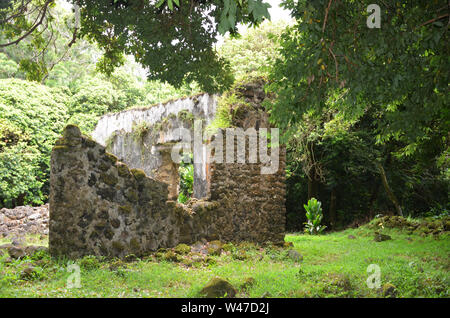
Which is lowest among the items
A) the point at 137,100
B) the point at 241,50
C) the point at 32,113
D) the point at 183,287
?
the point at 183,287

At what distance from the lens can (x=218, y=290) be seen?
15.3 feet

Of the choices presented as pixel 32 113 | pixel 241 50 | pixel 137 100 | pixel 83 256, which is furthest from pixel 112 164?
pixel 137 100

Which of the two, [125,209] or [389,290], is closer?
[389,290]

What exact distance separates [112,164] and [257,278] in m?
2.98

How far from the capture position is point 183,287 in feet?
17.0

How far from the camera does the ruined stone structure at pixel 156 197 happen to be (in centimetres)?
613

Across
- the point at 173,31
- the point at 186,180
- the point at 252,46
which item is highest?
the point at 252,46

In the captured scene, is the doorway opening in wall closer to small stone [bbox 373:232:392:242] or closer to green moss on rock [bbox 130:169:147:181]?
small stone [bbox 373:232:392:242]

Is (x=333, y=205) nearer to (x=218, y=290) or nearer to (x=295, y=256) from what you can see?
(x=295, y=256)

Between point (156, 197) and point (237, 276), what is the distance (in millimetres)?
2206

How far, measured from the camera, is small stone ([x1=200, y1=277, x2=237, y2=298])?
15.1ft

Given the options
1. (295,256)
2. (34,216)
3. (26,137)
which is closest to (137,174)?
(295,256)

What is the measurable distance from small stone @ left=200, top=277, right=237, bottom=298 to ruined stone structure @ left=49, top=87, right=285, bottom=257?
7.74 feet

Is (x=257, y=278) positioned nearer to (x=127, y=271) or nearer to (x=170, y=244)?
(x=127, y=271)
